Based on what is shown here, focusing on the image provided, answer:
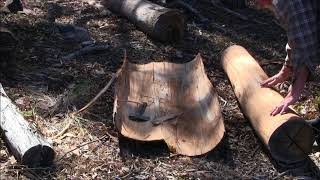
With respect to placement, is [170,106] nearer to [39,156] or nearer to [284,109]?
[284,109]

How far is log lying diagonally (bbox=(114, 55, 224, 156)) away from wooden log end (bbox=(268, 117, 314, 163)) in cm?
47

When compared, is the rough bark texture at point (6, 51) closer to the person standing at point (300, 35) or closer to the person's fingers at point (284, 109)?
the person standing at point (300, 35)

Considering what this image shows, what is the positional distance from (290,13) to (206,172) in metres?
1.39

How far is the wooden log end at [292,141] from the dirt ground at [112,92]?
0.09m

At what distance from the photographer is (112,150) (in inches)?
167

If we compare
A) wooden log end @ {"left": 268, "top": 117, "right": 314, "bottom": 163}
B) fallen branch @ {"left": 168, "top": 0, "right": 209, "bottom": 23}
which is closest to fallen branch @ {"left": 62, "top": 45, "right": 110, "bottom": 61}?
fallen branch @ {"left": 168, "top": 0, "right": 209, "bottom": 23}

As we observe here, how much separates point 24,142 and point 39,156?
0.51ft

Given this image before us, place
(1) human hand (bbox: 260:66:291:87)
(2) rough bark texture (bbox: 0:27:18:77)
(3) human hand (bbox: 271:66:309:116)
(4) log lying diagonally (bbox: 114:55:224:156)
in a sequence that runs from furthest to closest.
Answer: (2) rough bark texture (bbox: 0:27:18:77), (1) human hand (bbox: 260:66:291:87), (4) log lying diagonally (bbox: 114:55:224:156), (3) human hand (bbox: 271:66:309:116)

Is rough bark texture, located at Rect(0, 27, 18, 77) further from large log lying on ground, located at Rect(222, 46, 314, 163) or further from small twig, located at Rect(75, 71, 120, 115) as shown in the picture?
large log lying on ground, located at Rect(222, 46, 314, 163)

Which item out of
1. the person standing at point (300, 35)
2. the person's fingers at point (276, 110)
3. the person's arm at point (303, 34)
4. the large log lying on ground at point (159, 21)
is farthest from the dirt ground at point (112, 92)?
the person's arm at point (303, 34)

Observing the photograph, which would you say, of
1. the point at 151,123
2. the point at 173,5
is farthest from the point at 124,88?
the point at 173,5

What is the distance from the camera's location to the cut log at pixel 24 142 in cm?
384

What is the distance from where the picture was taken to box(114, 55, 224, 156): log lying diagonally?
14.2 feet

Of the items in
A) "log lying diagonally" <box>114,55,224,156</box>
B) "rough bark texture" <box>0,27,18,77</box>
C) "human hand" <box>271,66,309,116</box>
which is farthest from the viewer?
"rough bark texture" <box>0,27,18,77</box>
